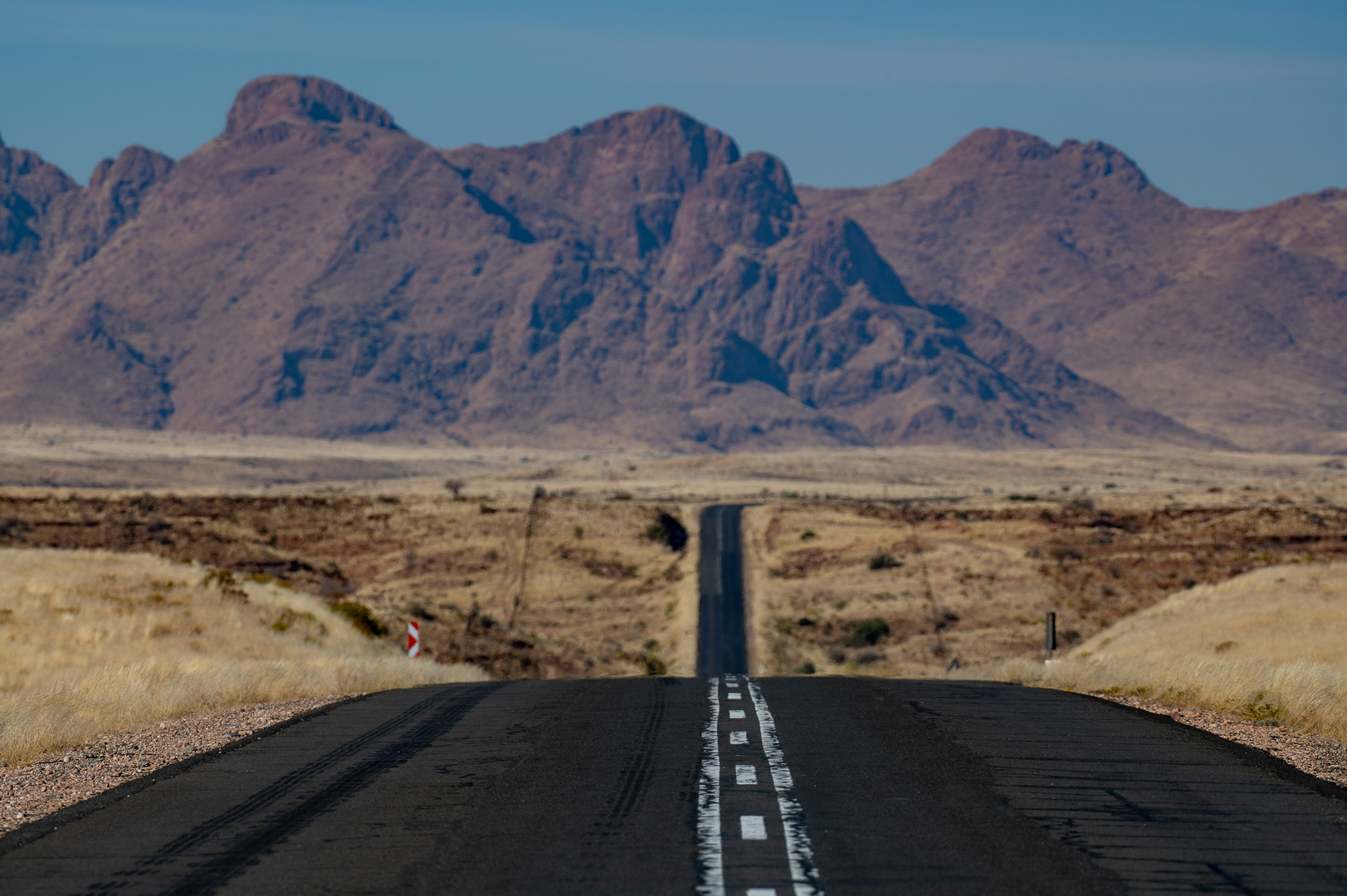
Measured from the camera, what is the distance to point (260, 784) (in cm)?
1049

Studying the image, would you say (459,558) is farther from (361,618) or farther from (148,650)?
(148,650)

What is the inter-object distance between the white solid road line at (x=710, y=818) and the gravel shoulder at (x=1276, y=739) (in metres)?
4.69

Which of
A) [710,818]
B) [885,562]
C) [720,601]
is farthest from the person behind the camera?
[885,562]

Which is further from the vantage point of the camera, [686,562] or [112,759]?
[686,562]

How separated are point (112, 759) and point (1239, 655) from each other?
64.5 feet

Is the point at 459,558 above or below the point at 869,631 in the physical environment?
above

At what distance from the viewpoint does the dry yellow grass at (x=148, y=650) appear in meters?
14.1

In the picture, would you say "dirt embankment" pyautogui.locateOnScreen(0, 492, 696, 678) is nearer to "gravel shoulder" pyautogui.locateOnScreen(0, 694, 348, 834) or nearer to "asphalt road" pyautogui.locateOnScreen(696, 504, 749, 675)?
"asphalt road" pyautogui.locateOnScreen(696, 504, 749, 675)

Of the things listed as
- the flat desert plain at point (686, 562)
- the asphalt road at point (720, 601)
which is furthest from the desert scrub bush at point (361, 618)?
the asphalt road at point (720, 601)

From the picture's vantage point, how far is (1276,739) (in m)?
12.7

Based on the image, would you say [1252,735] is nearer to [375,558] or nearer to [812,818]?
[812,818]

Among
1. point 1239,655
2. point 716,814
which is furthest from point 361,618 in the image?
point 716,814

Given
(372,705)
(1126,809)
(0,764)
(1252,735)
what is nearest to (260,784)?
(0,764)

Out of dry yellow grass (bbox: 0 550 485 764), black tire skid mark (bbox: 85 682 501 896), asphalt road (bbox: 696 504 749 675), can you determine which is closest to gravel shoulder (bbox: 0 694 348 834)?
dry yellow grass (bbox: 0 550 485 764)
